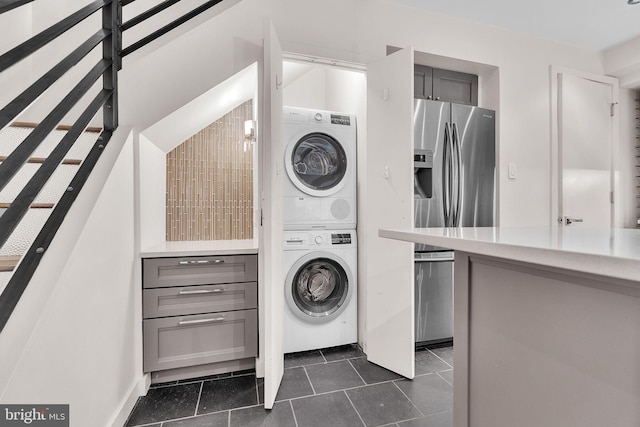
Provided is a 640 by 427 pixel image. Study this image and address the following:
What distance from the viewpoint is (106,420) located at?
1341 mm

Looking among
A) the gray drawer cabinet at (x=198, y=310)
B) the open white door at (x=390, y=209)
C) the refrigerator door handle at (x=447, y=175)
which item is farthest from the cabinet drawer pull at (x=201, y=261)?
the refrigerator door handle at (x=447, y=175)

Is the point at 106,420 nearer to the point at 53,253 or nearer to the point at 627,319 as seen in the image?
the point at 53,253

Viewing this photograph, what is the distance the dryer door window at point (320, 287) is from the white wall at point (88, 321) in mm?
1085

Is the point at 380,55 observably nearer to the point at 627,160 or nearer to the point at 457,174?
the point at 457,174

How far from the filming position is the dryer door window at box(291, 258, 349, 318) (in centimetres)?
234

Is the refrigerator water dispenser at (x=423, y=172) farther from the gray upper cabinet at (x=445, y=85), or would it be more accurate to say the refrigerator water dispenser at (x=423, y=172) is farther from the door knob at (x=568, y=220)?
the door knob at (x=568, y=220)

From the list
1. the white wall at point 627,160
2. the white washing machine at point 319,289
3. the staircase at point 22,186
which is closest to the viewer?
the staircase at point 22,186

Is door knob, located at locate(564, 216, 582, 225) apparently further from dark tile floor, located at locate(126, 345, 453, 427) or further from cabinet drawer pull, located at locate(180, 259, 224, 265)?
cabinet drawer pull, located at locate(180, 259, 224, 265)

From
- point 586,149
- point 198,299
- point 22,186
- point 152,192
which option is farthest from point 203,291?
point 586,149

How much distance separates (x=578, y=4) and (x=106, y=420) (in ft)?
13.2

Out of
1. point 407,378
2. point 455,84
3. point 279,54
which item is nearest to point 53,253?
point 279,54

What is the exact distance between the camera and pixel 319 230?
2389mm

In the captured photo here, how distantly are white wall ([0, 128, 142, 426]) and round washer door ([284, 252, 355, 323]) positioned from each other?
1025 millimetres

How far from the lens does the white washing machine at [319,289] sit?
2.29 meters
